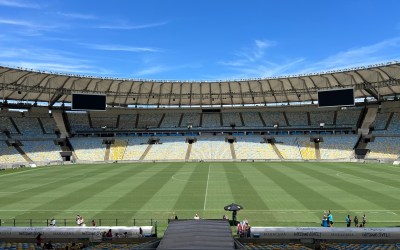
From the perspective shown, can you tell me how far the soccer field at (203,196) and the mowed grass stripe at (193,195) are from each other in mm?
54

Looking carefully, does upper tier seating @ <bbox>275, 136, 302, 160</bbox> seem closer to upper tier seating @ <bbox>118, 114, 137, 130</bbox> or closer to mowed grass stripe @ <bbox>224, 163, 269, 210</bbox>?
mowed grass stripe @ <bbox>224, 163, 269, 210</bbox>

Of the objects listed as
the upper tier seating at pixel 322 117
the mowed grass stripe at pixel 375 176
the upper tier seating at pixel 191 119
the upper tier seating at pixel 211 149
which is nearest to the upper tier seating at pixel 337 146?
the upper tier seating at pixel 322 117

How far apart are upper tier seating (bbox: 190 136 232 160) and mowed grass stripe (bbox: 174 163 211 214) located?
2352cm

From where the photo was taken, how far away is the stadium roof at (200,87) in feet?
182

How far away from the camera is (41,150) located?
213ft

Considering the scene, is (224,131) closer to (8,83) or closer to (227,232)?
(8,83)

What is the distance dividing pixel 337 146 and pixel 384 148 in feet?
A: 26.5

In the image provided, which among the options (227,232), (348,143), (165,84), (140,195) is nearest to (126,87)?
(165,84)

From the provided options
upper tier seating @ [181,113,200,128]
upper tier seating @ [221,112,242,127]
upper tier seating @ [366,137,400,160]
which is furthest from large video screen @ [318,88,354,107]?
upper tier seating @ [181,113,200,128]

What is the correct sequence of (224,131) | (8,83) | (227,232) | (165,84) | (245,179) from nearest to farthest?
(227,232) < (245,179) < (8,83) < (165,84) < (224,131)

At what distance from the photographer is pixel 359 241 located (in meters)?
17.1

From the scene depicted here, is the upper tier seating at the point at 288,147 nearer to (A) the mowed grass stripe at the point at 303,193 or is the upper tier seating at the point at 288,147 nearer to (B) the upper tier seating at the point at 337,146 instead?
(B) the upper tier seating at the point at 337,146

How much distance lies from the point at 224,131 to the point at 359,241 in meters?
59.3

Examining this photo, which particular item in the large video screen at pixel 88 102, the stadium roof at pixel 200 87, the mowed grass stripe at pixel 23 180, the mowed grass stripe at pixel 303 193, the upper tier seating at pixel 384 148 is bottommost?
the mowed grass stripe at pixel 303 193
